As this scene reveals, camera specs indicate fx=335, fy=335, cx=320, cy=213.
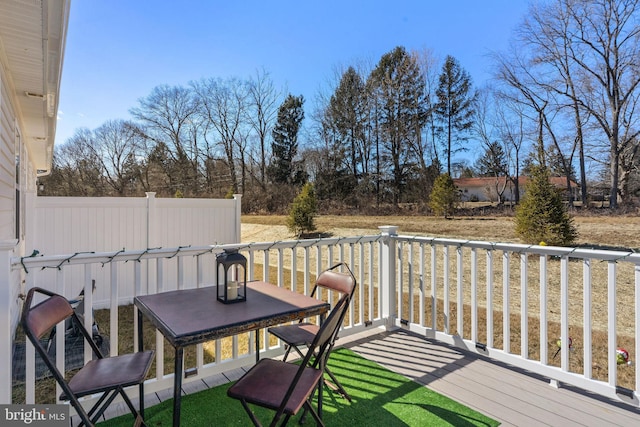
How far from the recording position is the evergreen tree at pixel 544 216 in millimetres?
7180

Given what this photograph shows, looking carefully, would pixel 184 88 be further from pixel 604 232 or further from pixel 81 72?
pixel 604 232

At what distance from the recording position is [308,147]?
1898cm

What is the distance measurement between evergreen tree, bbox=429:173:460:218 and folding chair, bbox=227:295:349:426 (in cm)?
1174

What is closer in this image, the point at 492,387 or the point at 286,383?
the point at 286,383

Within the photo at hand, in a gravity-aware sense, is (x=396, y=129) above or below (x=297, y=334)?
above

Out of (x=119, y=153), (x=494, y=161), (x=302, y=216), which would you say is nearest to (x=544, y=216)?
(x=302, y=216)

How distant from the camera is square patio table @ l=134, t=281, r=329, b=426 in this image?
1486 mm

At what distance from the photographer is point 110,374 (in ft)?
5.41

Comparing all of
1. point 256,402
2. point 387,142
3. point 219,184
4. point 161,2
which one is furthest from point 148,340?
point 219,184

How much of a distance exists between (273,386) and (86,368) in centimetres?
100

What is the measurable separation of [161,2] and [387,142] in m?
11.6

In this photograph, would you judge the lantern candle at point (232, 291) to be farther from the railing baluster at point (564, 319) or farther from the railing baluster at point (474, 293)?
the railing baluster at point (564, 319)

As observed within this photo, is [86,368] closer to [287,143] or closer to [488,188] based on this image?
[287,143]

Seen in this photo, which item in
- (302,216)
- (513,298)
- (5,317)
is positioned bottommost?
(513,298)
